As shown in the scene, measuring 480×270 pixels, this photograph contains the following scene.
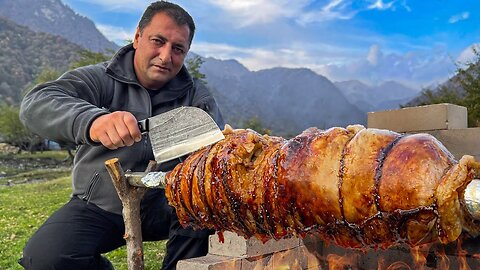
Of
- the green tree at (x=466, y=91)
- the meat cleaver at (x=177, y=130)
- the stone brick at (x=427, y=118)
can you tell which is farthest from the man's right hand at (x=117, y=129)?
the green tree at (x=466, y=91)

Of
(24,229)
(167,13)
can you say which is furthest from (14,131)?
(167,13)

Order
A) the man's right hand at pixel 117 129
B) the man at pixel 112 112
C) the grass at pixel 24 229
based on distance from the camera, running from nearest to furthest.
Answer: the man's right hand at pixel 117 129
the man at pixel 112 112
the grass at pixel 24 229

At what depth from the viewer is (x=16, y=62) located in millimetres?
115750

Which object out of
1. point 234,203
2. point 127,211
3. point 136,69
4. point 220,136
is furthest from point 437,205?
point 136,69

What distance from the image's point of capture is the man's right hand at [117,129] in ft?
8.36

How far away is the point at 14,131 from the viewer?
6606cm

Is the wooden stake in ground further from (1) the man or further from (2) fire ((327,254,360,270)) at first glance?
(2) fire ((327,254,360,270))

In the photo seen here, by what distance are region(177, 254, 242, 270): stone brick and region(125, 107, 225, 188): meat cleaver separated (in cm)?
58

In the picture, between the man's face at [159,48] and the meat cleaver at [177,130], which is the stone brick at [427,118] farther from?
the meat cleaver at [177,130]

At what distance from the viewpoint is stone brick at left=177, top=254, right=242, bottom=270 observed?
2895 millimetres

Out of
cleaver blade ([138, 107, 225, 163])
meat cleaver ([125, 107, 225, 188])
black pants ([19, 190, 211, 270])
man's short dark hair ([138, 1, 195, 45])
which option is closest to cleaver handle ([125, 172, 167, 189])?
meat cleaver ([125, 107, 225, 188])

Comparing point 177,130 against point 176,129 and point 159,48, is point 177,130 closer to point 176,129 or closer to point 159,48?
point 176,129

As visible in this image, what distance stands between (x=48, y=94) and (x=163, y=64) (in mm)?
1060

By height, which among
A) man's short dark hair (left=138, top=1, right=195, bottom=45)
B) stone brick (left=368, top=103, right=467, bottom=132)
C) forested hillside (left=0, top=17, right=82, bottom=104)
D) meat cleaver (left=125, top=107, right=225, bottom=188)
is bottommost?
stone brick (left=368, top=103, right=467, bottom=132)
